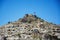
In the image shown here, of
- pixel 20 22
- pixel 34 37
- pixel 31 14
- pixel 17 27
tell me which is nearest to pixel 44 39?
pixel 34 37

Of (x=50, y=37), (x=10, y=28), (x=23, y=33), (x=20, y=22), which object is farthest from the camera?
(x=20, y=22)

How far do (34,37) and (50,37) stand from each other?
2368 mm

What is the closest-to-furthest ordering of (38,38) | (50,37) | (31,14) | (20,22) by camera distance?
(50,37)
(38,38)
(20,22)
(31,14)

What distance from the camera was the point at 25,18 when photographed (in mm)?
28953

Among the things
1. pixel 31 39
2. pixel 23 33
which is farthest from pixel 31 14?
pixel 31 39

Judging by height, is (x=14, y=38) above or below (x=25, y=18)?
below

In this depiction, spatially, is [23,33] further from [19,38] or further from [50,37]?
[50,37]

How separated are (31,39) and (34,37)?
463 millimetres

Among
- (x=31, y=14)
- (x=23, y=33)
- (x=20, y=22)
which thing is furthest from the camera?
(x=31, y=14)

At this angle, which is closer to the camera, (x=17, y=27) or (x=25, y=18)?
(x=17, y=27)

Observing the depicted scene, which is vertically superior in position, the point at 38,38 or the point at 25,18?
the point at 25,18

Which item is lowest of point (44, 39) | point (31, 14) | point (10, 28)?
point (44, 39)

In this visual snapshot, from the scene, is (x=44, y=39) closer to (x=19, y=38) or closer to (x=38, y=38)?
(x=38, y=38)

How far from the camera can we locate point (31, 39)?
65.0 feet
